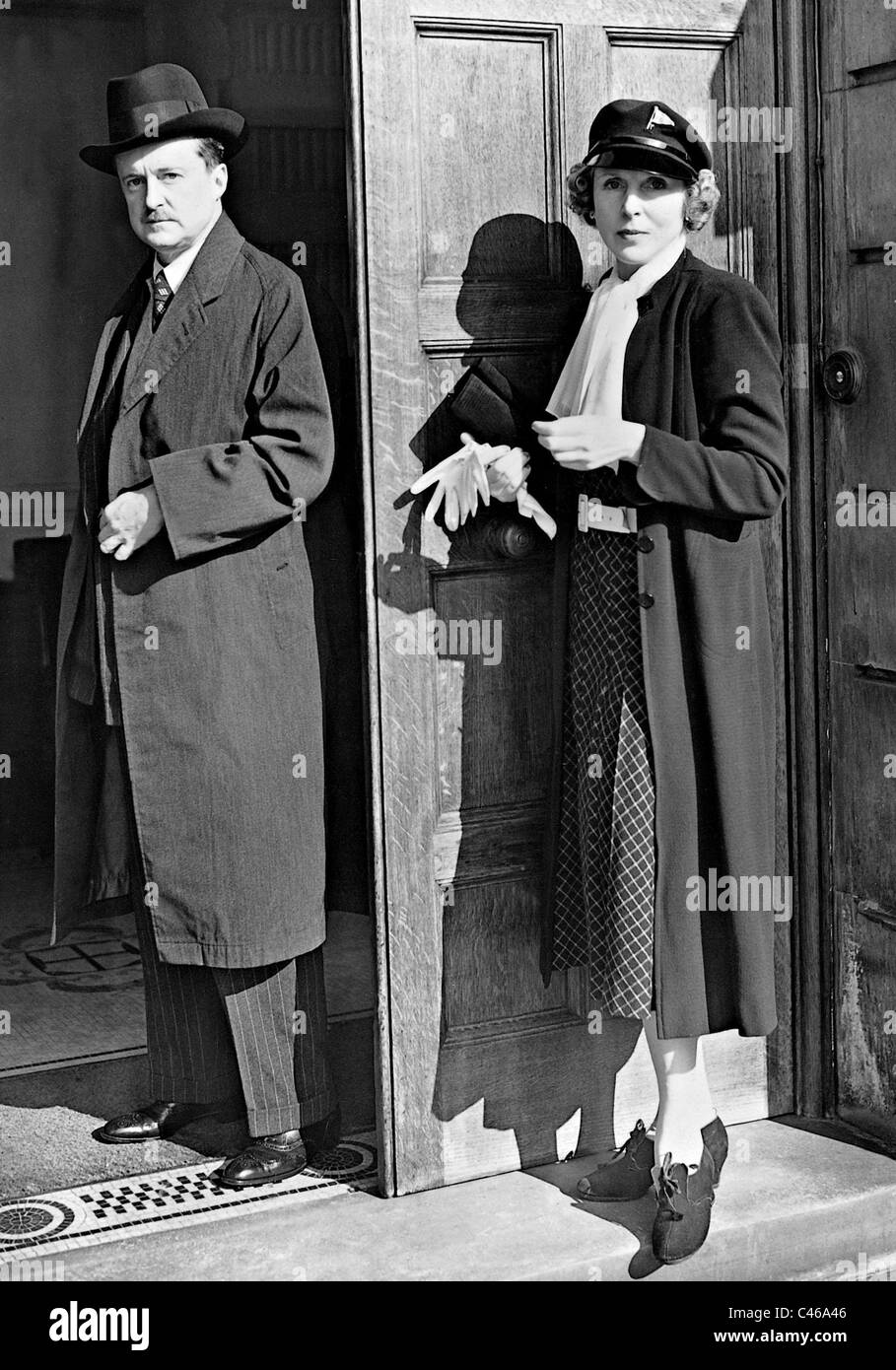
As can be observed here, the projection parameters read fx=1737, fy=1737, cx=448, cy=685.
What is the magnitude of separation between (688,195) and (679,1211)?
5.65ft

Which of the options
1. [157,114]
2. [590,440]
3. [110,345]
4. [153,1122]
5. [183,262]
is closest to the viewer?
[590,440]

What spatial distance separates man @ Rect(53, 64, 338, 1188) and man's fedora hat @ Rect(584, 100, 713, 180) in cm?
65

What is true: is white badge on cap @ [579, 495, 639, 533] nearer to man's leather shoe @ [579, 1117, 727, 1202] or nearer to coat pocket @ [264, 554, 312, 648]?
coat pocket @ [264, 554, 312, 648]

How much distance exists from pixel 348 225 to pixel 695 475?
0.76 m

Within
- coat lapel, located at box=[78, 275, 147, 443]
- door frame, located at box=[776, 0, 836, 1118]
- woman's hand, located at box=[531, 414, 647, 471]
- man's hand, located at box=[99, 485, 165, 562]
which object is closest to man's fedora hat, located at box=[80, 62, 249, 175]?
coat lapel, located at box=[78, 275, 147, 443]

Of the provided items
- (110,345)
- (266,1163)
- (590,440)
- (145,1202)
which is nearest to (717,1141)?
(266,1163)

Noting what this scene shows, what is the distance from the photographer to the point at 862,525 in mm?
3293

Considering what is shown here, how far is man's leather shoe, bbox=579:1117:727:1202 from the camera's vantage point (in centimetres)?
314

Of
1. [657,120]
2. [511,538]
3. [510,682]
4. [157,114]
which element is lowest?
[510,682]

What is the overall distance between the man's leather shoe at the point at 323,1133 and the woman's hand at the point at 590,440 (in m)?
1.41

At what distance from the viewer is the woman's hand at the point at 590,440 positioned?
2.80m

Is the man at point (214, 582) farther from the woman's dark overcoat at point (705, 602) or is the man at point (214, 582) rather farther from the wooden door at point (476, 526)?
the woman's dark overcoat at point (705, 602)

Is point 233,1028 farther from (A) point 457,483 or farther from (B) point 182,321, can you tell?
(B) point 182,321

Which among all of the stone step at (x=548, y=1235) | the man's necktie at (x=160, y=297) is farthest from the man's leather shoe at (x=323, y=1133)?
the man's necktie at (x=160, y=297)
